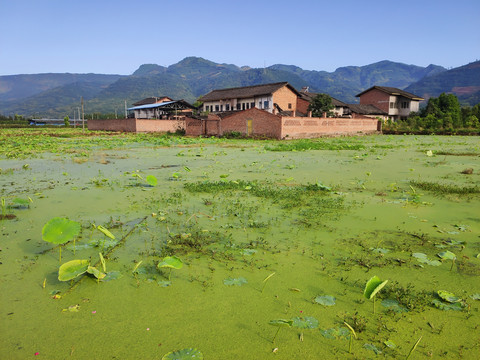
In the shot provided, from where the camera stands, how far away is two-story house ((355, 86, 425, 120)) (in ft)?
128

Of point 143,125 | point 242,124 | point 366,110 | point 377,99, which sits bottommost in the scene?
point 242,124

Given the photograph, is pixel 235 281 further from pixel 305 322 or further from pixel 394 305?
pixel 394 305

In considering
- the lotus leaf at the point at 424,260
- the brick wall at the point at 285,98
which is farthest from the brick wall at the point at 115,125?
the lotus leaf at the point at 424,260

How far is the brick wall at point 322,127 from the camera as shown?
67.1 feet

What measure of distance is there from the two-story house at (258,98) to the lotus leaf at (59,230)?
2834cm

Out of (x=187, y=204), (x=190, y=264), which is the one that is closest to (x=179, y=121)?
(x=187, y=204)

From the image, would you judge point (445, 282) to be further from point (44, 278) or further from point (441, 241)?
point (44, 278)

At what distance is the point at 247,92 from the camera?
3456 cm

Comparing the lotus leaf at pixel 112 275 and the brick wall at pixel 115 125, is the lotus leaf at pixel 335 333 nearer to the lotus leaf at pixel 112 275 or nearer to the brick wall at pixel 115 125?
the lotus leaf at pixel 112 275

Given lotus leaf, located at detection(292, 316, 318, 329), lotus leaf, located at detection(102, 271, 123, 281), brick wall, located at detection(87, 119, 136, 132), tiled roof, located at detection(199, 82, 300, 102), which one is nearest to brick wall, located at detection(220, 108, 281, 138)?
tiled roof, located at detection(199, 82, 300, 102)

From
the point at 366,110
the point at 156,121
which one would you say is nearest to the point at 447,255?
the point at 156,121

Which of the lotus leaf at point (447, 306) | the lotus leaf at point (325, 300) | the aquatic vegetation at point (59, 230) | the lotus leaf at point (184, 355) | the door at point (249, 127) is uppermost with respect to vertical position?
the door at point (249, 127)

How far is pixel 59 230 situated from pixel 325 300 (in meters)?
2.36

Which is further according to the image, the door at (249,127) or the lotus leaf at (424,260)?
the door at (249,127)
